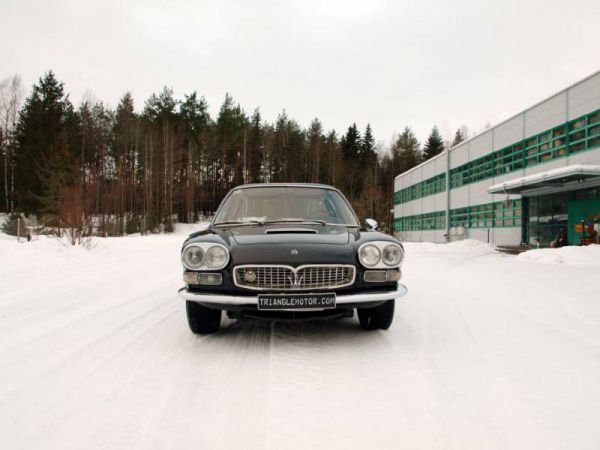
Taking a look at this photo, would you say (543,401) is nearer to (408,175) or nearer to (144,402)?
(144,402)

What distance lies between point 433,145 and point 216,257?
5997cm

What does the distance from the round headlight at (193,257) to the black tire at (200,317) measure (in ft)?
1.38

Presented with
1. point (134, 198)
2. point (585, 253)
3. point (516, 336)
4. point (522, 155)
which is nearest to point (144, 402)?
point (516, 336)

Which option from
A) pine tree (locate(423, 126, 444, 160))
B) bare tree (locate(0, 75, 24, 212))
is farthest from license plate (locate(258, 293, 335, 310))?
pine tree (locate(423, 126, 444, 160))

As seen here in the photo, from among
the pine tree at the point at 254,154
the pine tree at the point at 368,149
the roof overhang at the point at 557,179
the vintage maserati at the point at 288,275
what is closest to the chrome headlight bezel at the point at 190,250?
the vintage maserati at the point at 288,275

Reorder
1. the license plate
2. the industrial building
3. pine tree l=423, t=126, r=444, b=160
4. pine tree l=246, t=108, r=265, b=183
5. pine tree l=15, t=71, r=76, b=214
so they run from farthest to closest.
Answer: pine tree l=423, t=126, r=444, b=160 → pine tree l=246, t=108, r=265, b=183 → pine tree l=15, t=71, r=76, b=214 → the industrial building → the license plate

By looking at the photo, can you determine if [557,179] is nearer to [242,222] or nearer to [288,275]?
[242,222]

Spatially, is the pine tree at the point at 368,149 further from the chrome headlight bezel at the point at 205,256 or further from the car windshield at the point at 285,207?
the chrome headlight bezel at the point at 205,256

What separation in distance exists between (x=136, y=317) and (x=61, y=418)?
2234mm

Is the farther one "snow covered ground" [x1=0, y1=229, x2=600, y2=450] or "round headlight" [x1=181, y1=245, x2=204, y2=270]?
"round headlight" [x1=181, y1=245, x2=204, y2=270]

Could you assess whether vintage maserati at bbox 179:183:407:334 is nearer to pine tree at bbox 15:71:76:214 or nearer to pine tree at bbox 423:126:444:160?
pine tree at bbox 15:71:76:214

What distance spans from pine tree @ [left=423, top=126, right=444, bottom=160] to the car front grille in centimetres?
5851

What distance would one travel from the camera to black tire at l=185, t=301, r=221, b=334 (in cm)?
332

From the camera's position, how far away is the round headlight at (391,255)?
10.3 feet
